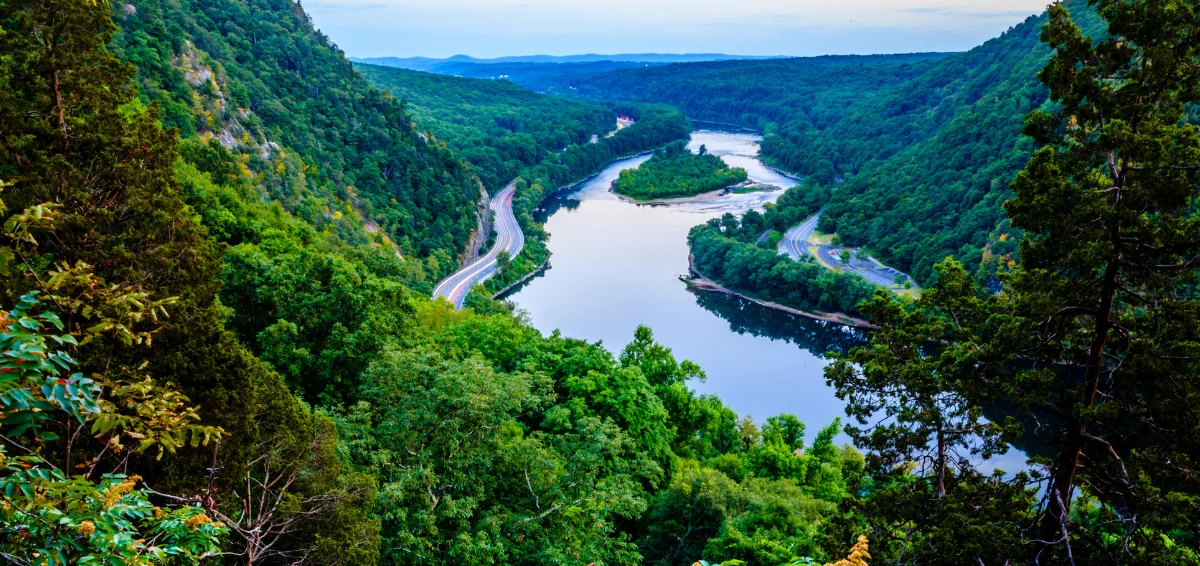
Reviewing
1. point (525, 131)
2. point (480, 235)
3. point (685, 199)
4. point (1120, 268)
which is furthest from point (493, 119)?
point (1120, 268)

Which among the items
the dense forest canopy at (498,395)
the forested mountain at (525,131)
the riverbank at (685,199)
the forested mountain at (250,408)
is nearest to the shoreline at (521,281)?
the forested mountain at (525,131)

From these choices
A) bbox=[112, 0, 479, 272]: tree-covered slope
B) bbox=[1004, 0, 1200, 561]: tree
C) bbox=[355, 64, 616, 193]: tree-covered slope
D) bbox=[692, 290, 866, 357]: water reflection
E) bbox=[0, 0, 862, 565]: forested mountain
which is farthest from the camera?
bbox=[355, 64, 616, 193]: tree-covered slope

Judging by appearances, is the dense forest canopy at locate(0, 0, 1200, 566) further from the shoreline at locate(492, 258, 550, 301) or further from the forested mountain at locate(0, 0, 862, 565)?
the shoreline at locate(492, 258, 550, 301)

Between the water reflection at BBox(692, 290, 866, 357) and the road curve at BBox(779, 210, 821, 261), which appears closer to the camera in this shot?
the water reflection at BBox(692, 290, 866, 357)

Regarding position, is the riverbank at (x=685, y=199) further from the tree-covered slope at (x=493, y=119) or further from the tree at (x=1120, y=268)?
the tree at (x=1120, y=268)

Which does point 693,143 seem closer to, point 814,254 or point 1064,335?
point 814,254

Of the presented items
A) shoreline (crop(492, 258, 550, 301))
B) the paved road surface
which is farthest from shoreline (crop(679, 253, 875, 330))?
shoreline (crop(492, 258, 550, 301))

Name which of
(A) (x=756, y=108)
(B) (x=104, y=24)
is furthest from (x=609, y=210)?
(A) (x=756, y=108)
